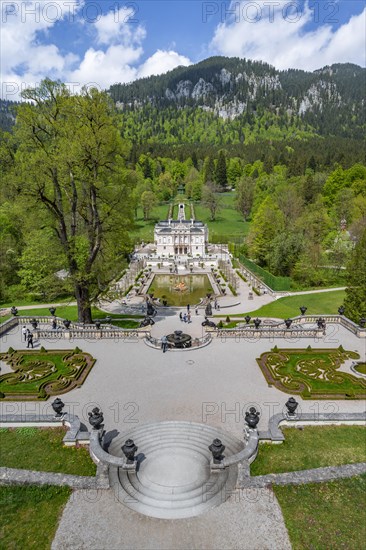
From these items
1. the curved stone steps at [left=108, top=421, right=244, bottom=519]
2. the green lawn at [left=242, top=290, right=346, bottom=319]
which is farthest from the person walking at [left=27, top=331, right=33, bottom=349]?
the green lawn at [left=242, top=290, right=346, bottom=319]

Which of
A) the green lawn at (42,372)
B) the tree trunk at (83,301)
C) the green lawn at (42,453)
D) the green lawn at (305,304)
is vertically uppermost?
the tree trunk at (83,301)

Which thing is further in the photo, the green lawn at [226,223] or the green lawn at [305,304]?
the green lawn at [226,223]

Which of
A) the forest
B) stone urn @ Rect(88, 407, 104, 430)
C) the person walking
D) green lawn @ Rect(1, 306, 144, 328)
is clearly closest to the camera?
stone urn @ Rect(88, 407, 104, 430)

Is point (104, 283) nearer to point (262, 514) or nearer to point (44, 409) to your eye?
point (44, 409)

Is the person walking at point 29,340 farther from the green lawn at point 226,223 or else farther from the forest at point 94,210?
the green lawn at point 226,223

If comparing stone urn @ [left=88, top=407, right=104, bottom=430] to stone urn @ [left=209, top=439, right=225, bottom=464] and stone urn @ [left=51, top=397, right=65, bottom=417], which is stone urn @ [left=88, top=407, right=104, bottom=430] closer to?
stone urn @ [left=51, top=397, right=65, bottom=417]

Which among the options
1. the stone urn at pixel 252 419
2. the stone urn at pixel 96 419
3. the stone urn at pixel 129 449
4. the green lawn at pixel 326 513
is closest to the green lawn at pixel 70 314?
the stone urn at pixel 96 419

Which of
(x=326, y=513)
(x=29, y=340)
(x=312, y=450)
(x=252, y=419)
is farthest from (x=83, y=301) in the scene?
(x=326, y=513)
